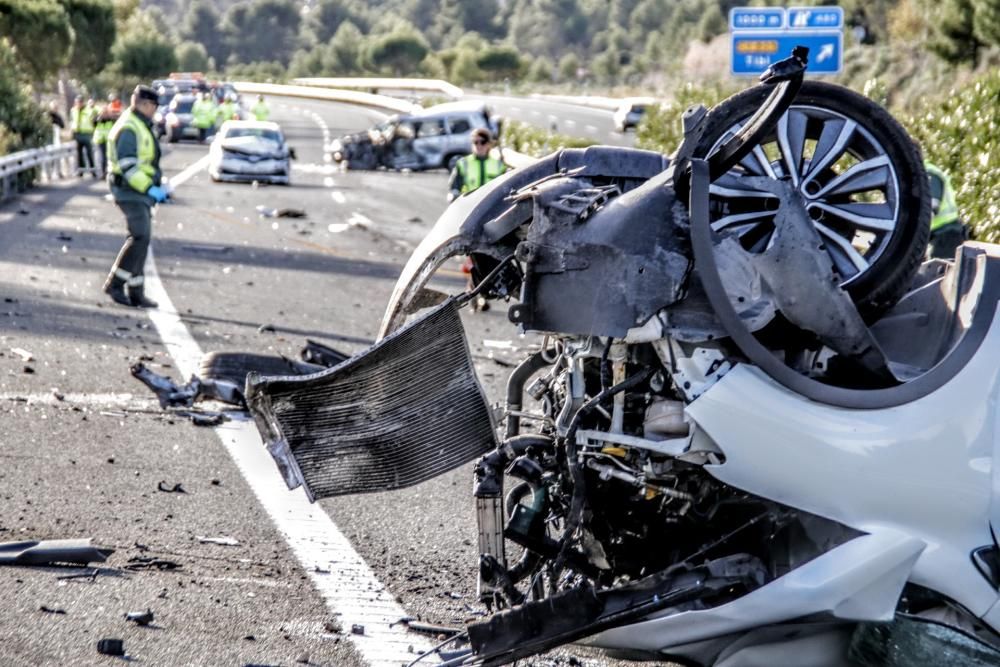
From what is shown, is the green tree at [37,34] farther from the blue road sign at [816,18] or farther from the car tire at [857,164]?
the car tire at [857,164]

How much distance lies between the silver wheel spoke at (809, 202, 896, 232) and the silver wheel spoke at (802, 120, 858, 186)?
0.36 ft

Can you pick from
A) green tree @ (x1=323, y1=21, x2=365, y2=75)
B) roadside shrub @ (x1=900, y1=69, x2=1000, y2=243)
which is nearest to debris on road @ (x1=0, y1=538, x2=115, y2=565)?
roadside shrub @ (x1=900, y1=69, x2=1000, y2=243)

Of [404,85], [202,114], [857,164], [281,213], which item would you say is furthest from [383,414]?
[404,85]

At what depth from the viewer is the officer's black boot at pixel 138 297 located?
1349 cm

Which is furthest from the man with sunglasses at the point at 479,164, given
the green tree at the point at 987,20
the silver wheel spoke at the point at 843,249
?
the green tree at the point at 987,20

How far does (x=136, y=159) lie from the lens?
14.1 metres

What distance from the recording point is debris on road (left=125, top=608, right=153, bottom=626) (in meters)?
5.11

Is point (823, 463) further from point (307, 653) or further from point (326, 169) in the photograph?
point (326, 169)

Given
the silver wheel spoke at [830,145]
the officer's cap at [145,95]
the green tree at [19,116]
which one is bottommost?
the green tree at [19,116]

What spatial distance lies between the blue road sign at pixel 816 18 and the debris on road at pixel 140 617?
54.9 ft

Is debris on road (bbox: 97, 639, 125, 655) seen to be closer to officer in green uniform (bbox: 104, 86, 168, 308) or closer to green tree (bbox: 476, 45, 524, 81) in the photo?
officer in green uniform (bbox: 104, 86, 168, 308)

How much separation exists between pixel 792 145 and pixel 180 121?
42.2m

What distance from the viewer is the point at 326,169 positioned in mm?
36250

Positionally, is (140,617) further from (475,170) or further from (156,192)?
(475,170)
